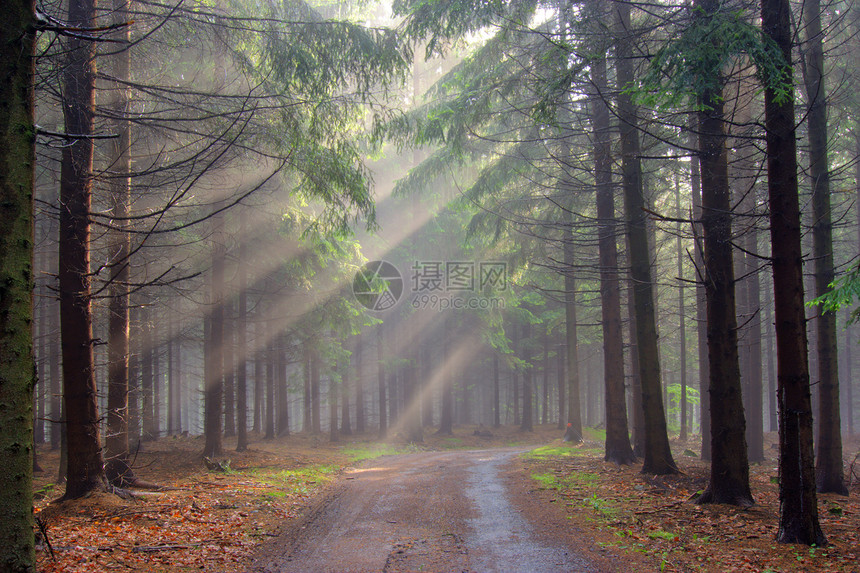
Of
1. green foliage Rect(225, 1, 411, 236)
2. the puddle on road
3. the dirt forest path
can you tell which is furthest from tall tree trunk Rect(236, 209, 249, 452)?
the puddle on road

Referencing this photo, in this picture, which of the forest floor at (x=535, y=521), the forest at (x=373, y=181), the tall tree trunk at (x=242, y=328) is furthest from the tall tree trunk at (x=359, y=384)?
the forest floor at (x=535, y=521)

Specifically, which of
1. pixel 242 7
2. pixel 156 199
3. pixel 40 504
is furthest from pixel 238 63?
pixel 40 504

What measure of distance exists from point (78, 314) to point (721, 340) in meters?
9.66

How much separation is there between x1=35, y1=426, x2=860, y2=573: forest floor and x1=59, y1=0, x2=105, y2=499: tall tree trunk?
49 cm

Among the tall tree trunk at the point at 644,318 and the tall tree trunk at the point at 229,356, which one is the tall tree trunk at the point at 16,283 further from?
the tall tree trunk at the point at 229,356

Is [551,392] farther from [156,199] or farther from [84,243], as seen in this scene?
[84,243]

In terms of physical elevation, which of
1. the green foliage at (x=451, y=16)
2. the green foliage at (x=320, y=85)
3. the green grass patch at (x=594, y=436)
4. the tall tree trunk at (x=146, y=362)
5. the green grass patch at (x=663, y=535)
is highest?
the green foliage at (x=451, y=16)

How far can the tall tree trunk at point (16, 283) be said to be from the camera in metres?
3.43

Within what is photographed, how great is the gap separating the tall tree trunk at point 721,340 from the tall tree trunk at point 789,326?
1.37 meters

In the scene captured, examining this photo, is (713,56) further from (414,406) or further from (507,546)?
(414,406)

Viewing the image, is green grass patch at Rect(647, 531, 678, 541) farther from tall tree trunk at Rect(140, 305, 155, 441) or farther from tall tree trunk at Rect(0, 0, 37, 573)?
tall tree trunk at Rect(140, 305, 155, 441)

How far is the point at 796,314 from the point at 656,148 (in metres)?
7.67

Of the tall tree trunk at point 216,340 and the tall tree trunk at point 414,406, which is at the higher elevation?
the tall tree trunk at point 216,340

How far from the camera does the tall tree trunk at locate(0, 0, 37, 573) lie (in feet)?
11.2
